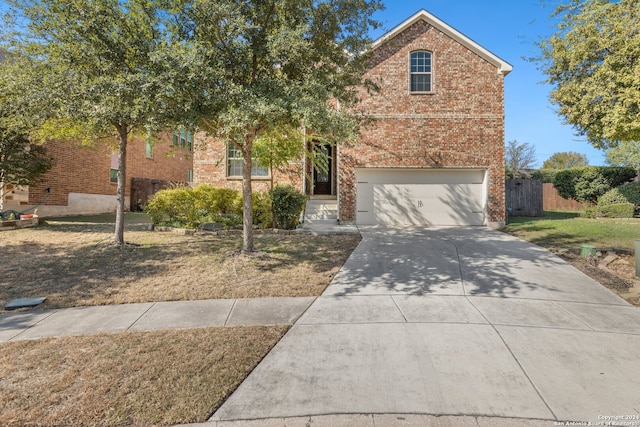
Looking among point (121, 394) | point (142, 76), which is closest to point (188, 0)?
point (142, 76)

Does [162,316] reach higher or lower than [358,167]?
lower

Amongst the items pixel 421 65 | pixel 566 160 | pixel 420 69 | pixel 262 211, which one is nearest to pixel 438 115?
pixel 420 69

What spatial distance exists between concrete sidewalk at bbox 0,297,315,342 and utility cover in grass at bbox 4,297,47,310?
205 millimetres

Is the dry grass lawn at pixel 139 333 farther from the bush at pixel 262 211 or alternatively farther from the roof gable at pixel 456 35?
the roof gable at pixel 456 35

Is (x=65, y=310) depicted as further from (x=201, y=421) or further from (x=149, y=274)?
(x=201, y=421)

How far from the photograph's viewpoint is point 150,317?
452cm

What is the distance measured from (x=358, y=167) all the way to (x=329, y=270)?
21.5 feet

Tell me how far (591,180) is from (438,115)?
11.4 meters

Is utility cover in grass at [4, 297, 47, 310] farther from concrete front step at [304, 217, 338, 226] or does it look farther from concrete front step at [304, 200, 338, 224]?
concrete front step at [304, 200, 338, 224]

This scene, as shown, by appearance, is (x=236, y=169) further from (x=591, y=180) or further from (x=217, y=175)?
(x=591, y=180)

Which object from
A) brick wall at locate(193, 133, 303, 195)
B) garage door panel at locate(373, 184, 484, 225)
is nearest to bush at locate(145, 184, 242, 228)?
brick wall at locate(193, 133, 303, 195)

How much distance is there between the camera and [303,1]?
6.15m

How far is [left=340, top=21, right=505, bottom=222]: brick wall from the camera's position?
40.4ft

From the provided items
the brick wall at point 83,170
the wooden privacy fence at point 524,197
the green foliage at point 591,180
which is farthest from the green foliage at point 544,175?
the brick wall at point 83,170
